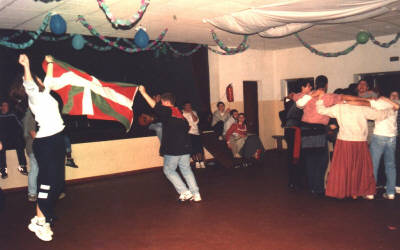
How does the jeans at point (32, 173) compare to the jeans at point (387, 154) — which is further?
the jeans at point (32, 173)

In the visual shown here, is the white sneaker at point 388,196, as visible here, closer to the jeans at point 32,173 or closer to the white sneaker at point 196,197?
the white sneaker at point 196,197

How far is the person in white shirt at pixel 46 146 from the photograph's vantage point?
3.91m

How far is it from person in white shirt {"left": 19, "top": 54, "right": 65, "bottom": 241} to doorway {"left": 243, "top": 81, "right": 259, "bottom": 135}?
7.45 m

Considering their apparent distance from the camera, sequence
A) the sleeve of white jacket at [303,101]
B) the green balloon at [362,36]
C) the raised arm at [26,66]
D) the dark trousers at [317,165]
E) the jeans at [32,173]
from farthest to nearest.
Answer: the green balloon at [362,36] → the jeans at [32,173] → the dark trousers at [317,165] → the sleeve of white jacket at [303,101] → the raised arm at [26,66]

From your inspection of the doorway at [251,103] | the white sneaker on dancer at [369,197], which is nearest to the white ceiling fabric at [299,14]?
the white sneaker on dancer at [369,197]

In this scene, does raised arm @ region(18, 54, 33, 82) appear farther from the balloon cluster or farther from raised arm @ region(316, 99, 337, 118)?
raised arm @ region(316, 99, 337, 118)

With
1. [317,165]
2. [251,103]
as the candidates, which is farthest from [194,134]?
[317,165]

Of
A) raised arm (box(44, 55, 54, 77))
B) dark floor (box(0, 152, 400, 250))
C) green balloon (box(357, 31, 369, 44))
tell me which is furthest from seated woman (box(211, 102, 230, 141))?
raised arm (box(44, 55, 54, 77))

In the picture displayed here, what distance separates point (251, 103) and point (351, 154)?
6.09 m

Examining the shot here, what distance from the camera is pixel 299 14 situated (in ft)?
17.7

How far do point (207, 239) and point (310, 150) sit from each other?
2.32 metres

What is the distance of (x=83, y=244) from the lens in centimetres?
404

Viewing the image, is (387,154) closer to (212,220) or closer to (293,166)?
(293,166)

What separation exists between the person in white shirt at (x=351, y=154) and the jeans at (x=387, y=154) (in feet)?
0.66
